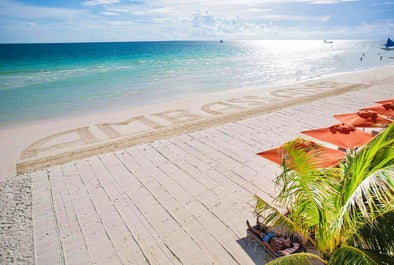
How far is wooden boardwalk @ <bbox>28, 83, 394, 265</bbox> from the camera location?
219 inches

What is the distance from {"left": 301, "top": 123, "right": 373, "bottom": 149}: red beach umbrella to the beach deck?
71.7 inches

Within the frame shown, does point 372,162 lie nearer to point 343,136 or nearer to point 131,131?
point 343,136

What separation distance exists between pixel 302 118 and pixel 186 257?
10359 millimetres

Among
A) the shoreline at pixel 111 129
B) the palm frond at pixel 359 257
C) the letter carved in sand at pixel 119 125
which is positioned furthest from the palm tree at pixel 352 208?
the letter carved in sand at pixel 119 125

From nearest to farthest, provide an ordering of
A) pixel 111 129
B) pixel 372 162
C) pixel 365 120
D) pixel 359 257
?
pixel 359 257 → pixel 372 162 → pixel 365 120 → pixel 111 129

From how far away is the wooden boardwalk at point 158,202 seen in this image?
557 cm

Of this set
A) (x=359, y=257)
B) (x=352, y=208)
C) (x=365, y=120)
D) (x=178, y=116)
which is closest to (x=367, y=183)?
(x=352, y=208)

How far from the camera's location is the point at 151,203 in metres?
7.14

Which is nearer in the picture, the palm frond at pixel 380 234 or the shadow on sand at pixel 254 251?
the palm frond at pixel 380 234

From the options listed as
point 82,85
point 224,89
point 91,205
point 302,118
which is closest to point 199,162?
point 91,205

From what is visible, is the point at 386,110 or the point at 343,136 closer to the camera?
the point at 343,136

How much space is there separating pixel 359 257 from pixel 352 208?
24.2 inches

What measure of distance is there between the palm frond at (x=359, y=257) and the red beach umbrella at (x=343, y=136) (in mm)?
4491

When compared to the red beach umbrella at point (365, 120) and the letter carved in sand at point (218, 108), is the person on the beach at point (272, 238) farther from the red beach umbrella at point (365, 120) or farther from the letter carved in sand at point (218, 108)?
the letter carved in sand at point (218, 108)
